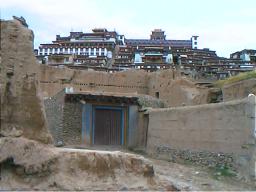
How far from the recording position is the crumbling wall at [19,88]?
7797mm

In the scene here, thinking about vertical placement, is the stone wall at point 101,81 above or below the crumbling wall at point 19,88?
above

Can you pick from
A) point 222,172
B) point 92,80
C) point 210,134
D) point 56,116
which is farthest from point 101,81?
point 222,172

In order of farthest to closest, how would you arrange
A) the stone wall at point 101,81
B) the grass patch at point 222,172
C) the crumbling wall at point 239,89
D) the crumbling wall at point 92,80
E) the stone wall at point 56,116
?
the crumbling wall at point 92,80 → the stone wall at point 101,81 → the crumbling wall at point 239,89 → the stone wall at point 56,116 → the grass patch at point 222,172

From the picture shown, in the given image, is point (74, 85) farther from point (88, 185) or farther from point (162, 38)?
point (162, 38)

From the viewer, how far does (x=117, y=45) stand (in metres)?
73.1

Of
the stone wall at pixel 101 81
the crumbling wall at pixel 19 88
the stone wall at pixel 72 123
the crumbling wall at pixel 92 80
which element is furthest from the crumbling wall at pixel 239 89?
the crumbling wall at pixel 19 88

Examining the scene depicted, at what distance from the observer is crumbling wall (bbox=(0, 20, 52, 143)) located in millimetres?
7797

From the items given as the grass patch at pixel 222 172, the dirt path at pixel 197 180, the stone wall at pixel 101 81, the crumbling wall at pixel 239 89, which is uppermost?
the stone wall at pixel 101 81

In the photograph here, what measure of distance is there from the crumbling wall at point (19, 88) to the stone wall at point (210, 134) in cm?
542

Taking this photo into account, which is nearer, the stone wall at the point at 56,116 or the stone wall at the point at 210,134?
the stone wall at the point at 210,134

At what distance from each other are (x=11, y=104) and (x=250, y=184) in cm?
618

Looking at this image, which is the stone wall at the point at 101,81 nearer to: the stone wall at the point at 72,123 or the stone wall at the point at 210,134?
the stone wall at the point at 72,123

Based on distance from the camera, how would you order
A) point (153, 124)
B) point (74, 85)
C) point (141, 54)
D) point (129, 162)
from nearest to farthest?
point (129, 162), point (153, 124), point (74, 85), point (141, 54)

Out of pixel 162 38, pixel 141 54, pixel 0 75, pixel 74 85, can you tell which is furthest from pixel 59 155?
pixel 162 38
